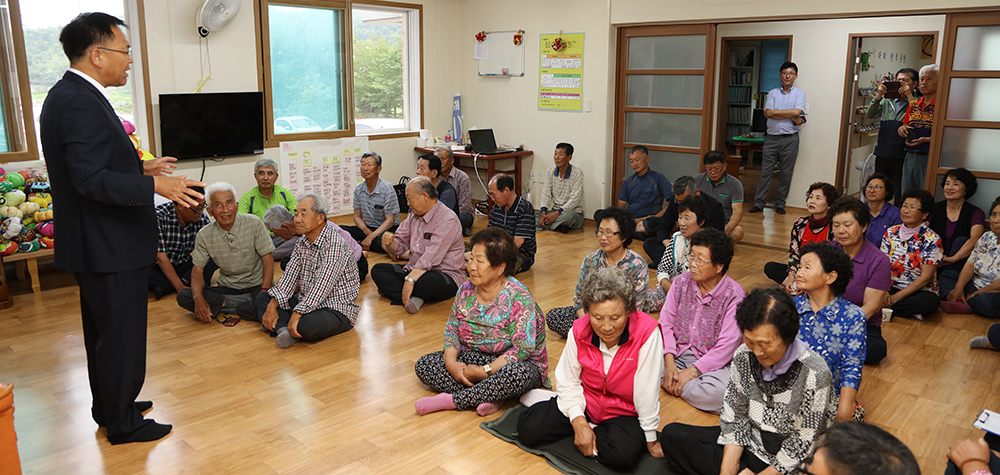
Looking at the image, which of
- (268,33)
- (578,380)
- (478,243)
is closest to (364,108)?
(268,33)

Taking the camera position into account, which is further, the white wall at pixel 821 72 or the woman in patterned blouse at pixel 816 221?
the white wall at pixel 821 72

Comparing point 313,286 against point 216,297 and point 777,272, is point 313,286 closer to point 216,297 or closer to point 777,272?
point 216,297

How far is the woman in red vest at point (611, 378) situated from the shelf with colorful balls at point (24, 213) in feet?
13.7

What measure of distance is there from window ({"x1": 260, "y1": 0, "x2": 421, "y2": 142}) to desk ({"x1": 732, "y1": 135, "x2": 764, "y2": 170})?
531cm

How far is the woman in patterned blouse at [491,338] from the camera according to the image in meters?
3.28

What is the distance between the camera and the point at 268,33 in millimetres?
7039

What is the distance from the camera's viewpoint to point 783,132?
859cm

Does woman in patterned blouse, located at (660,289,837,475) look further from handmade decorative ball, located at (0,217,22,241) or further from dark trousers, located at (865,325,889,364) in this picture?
handmade decorative ball, located at (0,217,22,241)

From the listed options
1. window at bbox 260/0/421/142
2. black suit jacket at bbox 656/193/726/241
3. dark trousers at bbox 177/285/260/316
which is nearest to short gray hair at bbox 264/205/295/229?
dark trousers at bbox 177/285/260/316

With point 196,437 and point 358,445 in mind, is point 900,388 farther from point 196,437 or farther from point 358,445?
point 196,437

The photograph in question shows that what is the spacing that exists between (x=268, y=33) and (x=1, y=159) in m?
2.61

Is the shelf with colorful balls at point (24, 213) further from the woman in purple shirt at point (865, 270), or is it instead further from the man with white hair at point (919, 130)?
the man with white hair at point (919, 130)

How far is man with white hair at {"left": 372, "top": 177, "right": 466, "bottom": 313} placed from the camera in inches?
194

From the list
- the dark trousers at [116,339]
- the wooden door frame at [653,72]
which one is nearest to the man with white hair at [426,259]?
the dark trousers at [116,339]
